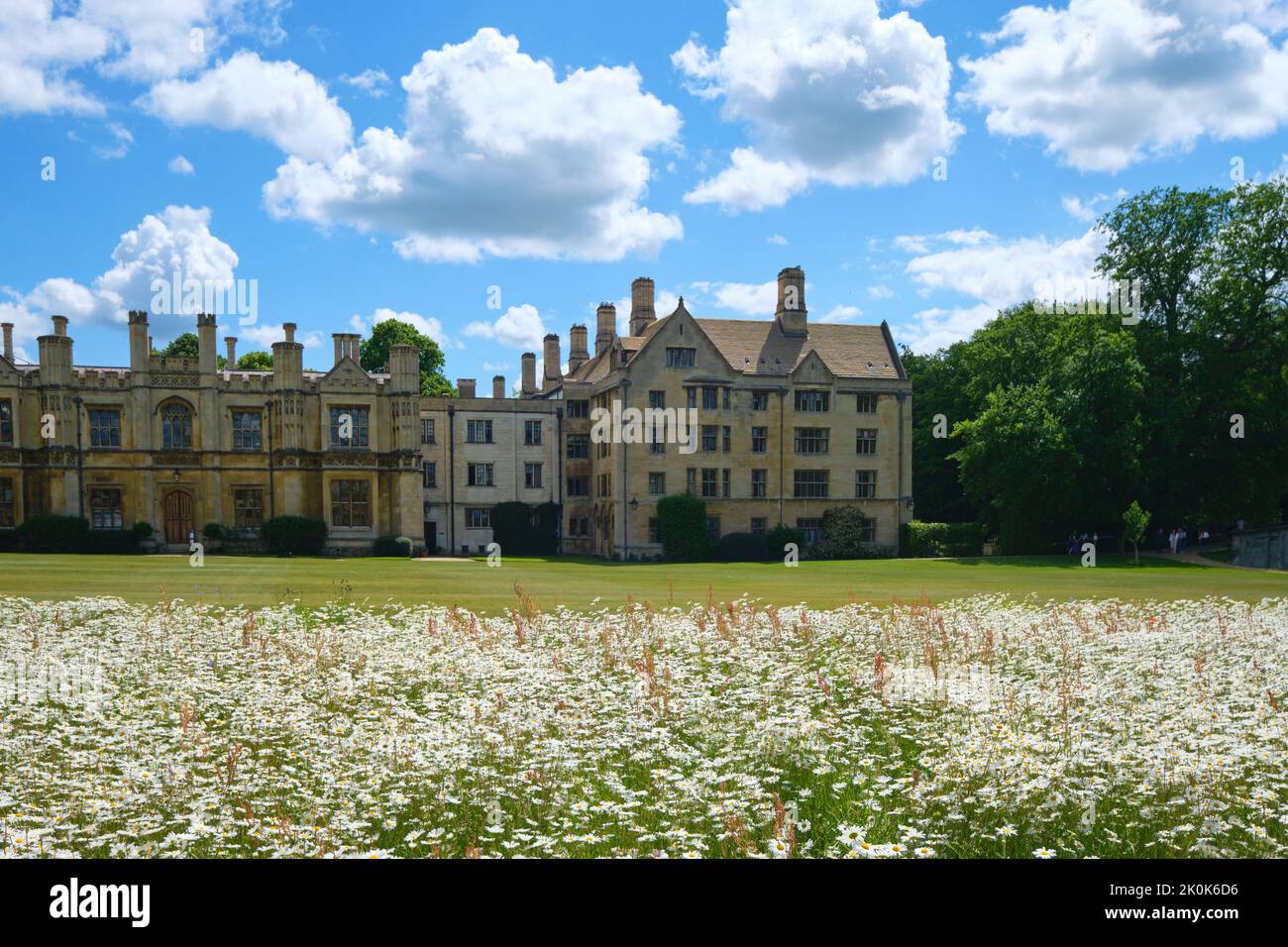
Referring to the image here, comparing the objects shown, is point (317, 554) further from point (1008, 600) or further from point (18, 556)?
point (1008, 600)

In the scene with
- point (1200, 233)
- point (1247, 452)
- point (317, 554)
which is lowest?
point (317, 554)

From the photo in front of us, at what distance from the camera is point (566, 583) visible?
2906cm

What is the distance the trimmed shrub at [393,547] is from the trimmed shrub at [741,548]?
17.0 meters

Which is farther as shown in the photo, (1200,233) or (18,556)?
(1200,233)

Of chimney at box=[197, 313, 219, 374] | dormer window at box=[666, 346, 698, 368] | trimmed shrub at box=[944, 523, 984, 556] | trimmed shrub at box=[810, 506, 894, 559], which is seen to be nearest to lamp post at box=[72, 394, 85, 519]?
chimney at box=[197, 313, 219, 374]

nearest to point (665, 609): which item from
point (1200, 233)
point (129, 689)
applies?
point (129, 689)

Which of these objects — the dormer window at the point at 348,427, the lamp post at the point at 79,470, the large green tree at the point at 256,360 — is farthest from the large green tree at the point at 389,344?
the lamp post at the point at 79,470

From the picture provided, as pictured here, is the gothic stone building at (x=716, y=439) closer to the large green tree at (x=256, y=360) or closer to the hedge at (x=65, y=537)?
the hedge at (x=65, y=537)

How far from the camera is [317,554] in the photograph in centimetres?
5266

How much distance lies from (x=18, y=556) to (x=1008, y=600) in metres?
35.2

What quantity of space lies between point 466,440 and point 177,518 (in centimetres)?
1648

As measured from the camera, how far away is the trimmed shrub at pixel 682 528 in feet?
182

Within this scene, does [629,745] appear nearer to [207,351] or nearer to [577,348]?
[207,351]

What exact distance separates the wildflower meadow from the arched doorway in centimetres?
4058
